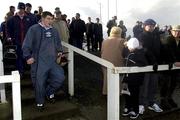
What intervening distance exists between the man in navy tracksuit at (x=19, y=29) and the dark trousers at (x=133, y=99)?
251 centimetres

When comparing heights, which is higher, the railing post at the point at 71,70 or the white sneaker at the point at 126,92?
the railing post at the point at 71,70

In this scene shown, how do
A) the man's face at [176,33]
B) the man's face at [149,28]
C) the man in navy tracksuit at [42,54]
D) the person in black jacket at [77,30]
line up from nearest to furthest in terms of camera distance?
the man in navy tracksuit at [42,54]
the man's face at [149,28]
the man's face at [176,33]
the person in black jacket at [77,30]

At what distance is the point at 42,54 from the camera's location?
644 centimetres

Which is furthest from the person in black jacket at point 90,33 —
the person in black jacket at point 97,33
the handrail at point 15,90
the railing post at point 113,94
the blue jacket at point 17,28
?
the handrail at point 15,90

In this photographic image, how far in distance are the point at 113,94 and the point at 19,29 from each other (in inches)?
123

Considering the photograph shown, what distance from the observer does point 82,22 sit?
14.7 m

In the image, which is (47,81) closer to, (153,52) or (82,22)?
(153,52)

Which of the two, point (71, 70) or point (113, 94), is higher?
point (71, 70)

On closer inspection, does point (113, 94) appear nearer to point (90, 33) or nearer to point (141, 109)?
point (141, 109)

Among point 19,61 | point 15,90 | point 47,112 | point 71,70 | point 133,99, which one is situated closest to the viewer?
point 15,90

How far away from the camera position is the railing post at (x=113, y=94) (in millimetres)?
5754

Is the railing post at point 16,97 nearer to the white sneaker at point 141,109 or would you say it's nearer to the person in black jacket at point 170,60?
the white sneaker at point 141,109

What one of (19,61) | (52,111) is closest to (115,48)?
(52,111)

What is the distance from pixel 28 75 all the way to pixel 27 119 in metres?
2.20
